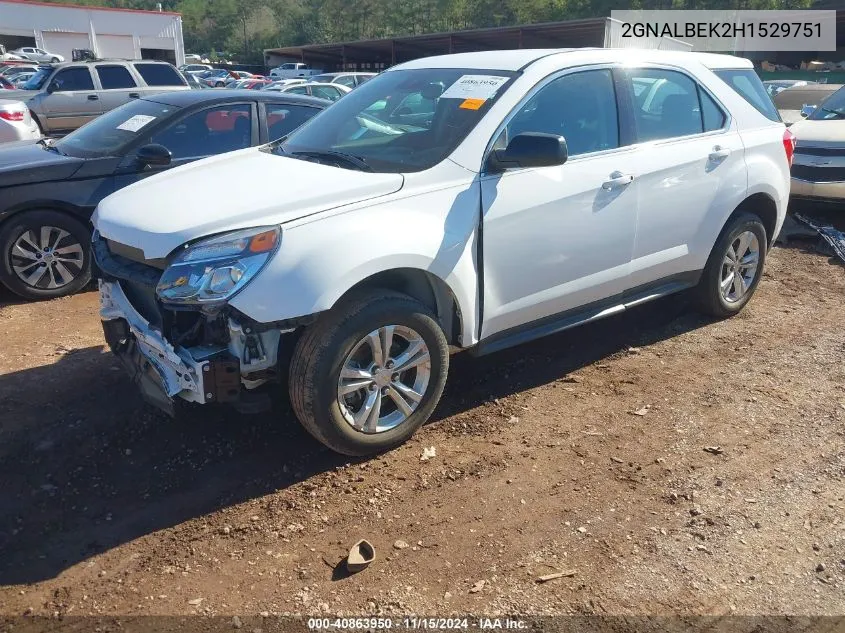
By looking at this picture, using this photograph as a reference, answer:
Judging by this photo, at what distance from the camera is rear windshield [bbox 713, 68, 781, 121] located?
5.06 metres

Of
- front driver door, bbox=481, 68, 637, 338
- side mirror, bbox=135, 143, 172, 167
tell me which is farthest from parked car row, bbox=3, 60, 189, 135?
front driver door, bbox=481, 68, 637, 338

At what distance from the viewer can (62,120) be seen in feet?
48.6

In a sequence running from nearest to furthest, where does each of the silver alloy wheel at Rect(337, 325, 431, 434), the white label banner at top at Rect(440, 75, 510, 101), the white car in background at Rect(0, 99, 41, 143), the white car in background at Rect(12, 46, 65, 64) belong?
the silver alloy wheel at Rect(337, 325, 431, 434) → the white label banner at top at Rect(440, 75, 510, 101) → the white car in background at Rect(0, 99, 41, 143) → the white car in background at Rect(12, 46, 65, 64)

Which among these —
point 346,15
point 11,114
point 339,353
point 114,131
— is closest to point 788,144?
point 339,353

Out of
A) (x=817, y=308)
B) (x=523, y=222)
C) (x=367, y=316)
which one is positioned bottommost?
(x=817, y=308)

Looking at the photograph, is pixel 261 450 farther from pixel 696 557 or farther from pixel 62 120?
pixel 62 120

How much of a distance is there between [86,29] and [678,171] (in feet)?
184

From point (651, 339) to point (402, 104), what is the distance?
2.40 m

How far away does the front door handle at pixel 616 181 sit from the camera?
4102 millimetres

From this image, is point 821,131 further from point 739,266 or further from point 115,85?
point 115,85

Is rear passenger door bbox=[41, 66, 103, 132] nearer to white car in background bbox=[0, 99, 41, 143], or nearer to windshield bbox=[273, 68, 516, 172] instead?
white car in background bbox=[0, 99, 41, 143]

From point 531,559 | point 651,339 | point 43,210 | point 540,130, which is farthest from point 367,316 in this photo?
point 43,210

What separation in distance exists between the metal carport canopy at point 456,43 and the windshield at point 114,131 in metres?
17.9

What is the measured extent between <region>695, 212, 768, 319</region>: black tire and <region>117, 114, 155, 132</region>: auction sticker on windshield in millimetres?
4547
